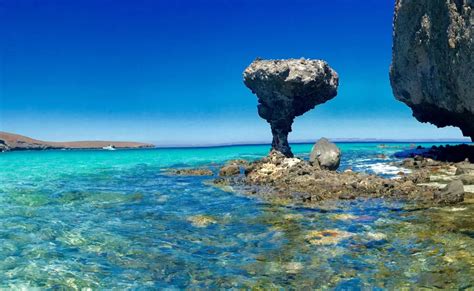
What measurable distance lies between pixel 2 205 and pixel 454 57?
3472 centimetres

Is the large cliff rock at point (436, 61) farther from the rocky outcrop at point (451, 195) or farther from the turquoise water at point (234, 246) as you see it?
the turquoise water at point (234, 246)

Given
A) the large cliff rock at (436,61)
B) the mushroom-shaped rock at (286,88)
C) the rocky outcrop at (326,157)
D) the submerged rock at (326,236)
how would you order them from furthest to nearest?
the mushroom-shaped rock at (286,88), the rocky outcrop at (326,157), the large cliff rock at (436,61), the submerged rock at (326,236)

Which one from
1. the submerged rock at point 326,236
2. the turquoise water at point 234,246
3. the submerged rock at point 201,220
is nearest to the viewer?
the turquoise water at point 234,246

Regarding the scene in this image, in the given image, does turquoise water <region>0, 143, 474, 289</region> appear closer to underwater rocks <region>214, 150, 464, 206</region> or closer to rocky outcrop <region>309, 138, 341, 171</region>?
underwater rocks <region>214, 150, 464, 206</region>

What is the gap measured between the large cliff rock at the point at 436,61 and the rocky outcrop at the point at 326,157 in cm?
1205

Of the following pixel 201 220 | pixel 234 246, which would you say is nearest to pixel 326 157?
pixel 201 220

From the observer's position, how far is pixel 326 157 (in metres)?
32.2

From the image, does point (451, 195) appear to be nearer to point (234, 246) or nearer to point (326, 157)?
point (234, 246)

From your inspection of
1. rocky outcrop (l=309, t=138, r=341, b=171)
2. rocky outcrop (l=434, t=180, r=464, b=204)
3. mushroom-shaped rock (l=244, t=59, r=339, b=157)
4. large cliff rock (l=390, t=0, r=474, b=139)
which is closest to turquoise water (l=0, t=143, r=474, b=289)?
rocky outcrop (l=434, t=180, r=464, b=204)

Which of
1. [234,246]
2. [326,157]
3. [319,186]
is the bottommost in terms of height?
[234,246]

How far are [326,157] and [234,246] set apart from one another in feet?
72.0

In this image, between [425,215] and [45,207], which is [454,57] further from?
[45,207]

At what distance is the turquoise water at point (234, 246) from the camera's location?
886 cm

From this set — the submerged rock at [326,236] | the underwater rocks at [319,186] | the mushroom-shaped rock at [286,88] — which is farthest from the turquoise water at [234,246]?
the mushroom-shaped rock at [286,88]
